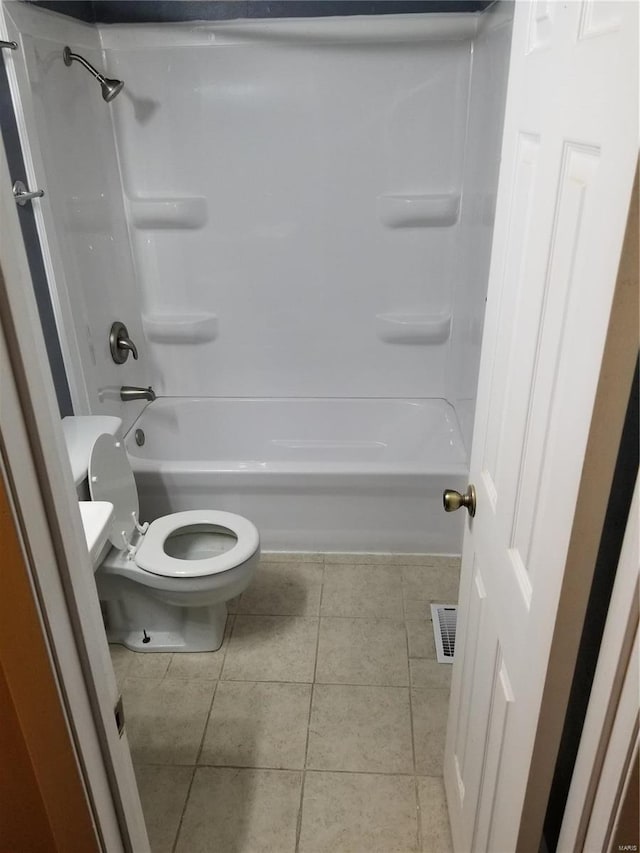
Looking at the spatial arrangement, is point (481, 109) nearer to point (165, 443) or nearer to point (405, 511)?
point (405, 511)

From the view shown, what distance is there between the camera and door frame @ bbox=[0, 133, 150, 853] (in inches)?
25.9

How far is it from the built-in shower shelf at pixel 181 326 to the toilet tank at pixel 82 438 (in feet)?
2.97

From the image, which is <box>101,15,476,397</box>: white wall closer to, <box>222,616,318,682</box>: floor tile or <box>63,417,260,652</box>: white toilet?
<box>63,417,260,652</box>: white toilet

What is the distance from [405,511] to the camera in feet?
8.70

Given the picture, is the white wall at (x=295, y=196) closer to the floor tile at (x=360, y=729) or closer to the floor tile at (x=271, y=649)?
the floor tile at (x=271, y=649)

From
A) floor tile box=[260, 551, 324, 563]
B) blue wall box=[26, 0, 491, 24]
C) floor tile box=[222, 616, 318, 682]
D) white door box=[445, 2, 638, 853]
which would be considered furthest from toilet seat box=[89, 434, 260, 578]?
blue wall box=[26, 0, 491, 24]

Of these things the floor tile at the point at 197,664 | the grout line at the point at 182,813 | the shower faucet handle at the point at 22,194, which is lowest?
the grout line at the point at 182,813

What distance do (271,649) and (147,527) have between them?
0.60 m

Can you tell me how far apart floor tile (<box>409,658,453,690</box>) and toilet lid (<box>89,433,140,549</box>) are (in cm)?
104

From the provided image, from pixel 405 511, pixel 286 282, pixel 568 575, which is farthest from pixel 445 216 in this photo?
pixel 568 575

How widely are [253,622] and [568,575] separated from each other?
1.77m

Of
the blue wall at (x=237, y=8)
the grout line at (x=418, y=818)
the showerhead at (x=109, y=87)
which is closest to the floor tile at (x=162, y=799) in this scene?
the grout line at (x=418, y=818)

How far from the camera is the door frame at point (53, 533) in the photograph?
657 millimetres

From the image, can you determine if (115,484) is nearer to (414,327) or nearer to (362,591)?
(362,591)
